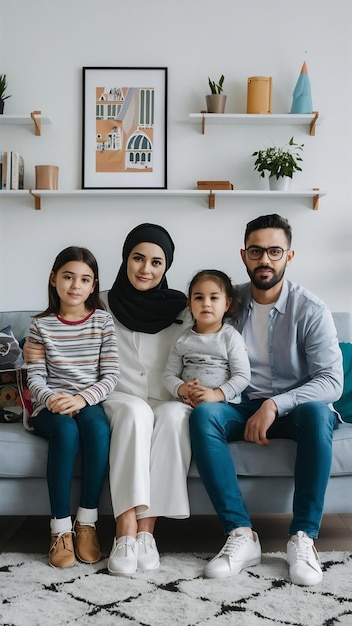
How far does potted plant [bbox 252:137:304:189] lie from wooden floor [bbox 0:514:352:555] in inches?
59.8

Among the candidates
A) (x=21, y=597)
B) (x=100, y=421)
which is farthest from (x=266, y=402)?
(x=21, y=597)

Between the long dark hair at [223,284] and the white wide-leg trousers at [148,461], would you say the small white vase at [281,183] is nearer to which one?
the long dark hair at [223,284]

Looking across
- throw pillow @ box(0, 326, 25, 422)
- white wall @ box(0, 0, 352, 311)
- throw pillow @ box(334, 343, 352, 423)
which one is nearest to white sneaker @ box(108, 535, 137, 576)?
throw pillow @ box(0, 326, 25, 422)

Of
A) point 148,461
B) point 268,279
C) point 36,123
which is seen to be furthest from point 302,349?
point 36,123

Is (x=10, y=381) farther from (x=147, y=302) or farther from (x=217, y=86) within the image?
(x=217, y=86)

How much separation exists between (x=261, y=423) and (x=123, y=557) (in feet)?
1.91

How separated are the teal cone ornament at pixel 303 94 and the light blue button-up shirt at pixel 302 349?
1.20m

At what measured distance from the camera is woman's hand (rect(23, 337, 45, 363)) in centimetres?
243

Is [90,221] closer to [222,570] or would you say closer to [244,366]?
[244,366]

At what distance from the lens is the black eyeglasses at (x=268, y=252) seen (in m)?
2.52

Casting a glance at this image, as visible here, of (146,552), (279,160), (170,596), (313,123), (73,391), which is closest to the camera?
(170,596)

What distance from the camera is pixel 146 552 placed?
2.17 metres

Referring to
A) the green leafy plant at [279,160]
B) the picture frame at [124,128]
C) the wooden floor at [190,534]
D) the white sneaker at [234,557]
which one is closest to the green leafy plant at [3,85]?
the picture frame at [124,128]

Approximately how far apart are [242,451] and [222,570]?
384 millimetres
